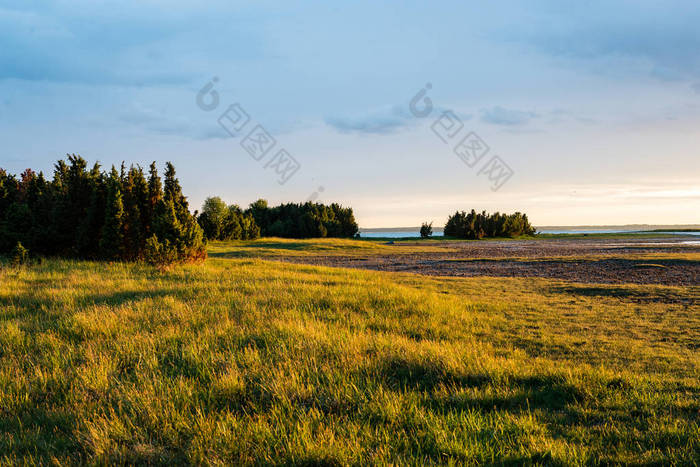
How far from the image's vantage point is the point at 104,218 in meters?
19.5

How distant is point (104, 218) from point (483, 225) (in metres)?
79.8

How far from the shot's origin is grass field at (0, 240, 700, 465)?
12.3ft

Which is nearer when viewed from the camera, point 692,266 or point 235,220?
point 692,266

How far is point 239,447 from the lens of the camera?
147 inches

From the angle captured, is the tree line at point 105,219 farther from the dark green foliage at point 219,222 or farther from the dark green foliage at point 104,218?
the dark green foliage at point 219,222

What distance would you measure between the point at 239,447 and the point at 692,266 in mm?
30669

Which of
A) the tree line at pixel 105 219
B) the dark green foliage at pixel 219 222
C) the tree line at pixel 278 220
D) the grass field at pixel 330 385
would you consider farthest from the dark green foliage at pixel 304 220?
the grass field at pixel 330 385

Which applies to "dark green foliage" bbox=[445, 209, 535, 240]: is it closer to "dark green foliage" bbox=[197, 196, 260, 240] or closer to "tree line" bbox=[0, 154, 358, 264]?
"dark green foliage" bbox=[197, 196, 260, 240]

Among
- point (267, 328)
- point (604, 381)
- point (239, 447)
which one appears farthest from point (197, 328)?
point (604, 381)

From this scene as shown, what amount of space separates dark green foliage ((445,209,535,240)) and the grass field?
75.5 meters

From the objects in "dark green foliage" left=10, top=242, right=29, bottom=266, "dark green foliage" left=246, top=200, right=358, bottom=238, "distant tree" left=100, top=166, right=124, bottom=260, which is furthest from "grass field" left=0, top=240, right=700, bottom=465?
"dark green foliage" left=246, top=200, right=358, bottom=238

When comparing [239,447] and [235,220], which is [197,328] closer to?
[239,447]

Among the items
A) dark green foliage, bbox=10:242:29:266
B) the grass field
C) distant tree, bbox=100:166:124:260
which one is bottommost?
the grass field

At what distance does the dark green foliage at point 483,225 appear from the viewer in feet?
275
